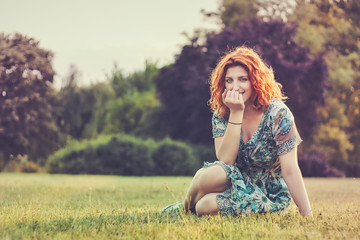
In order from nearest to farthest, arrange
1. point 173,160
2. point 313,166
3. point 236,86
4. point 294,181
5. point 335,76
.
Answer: point 294,181, point 236,86, point 173,160, point 313,166, point 335,76

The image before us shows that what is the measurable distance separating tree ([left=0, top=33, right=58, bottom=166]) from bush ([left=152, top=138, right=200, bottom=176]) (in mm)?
7807

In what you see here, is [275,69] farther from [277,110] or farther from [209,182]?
[209,182]

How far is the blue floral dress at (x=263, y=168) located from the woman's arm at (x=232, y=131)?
135mm

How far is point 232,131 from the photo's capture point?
177 inches

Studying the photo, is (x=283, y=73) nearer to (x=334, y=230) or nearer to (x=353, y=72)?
(x=353, y=72)

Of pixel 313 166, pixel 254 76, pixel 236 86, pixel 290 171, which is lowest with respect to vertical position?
pixel 313 166

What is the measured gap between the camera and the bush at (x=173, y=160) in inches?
901

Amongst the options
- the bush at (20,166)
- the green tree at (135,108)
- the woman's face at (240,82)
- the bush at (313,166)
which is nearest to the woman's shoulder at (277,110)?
the woman's face at (240,82)

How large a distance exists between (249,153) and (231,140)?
12.8 inches

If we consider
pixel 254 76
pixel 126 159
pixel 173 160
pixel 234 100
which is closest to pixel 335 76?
pixel 173 160

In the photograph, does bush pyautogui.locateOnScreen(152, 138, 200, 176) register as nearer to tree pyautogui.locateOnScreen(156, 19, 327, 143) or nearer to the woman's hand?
tree pyautogui.locateOnScreen(156, 19, 327, 143)

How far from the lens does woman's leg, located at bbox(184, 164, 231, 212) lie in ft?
14.4

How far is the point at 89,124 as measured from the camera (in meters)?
37.8

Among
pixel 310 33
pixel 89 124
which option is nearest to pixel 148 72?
pixel 89 124
